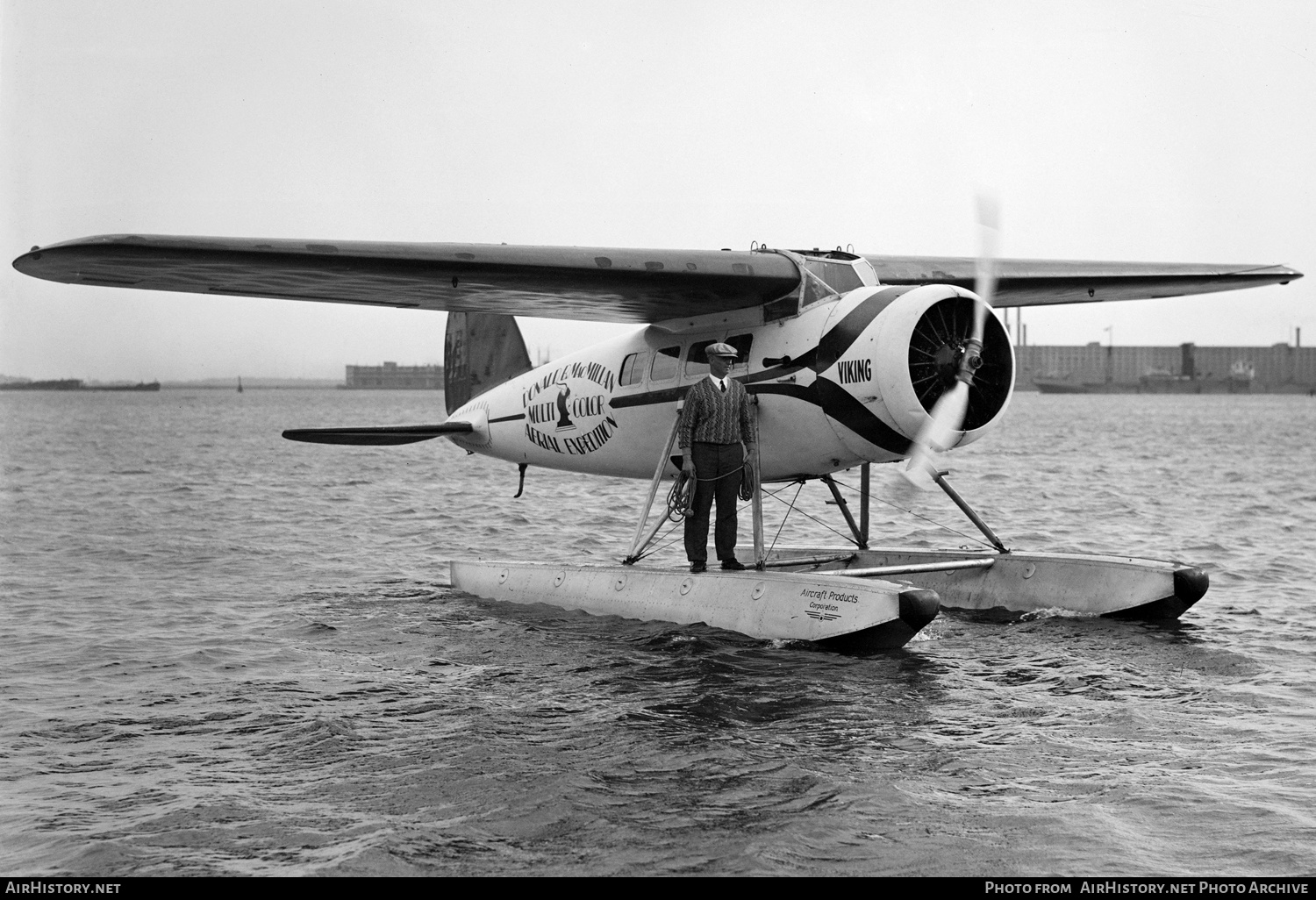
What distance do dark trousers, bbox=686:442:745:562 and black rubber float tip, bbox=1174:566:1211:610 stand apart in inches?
139

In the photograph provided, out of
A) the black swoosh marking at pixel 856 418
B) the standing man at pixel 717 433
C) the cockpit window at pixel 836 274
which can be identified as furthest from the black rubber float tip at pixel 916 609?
the cockpit window at pixel 836 274

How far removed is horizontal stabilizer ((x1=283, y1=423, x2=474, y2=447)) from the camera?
12.1m

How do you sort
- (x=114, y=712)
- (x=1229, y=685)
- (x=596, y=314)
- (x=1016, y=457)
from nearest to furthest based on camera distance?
(x=114, y=712), (x=1229, y=685), (x=596, y=314), (x=1016, y=457)

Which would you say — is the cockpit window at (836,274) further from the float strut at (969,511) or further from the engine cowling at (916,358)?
the float strut at (969,511)

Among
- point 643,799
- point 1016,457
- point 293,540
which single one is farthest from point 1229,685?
point 1016,457

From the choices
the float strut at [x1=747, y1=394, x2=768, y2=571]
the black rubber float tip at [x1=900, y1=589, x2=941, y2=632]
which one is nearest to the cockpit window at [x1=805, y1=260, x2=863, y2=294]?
the float strut at [x1=747, y1=394, x2=768, y2=571]

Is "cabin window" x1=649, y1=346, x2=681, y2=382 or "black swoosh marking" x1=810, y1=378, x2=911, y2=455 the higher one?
"cabin window" x1=649, y1=346, x2=681, y2=382

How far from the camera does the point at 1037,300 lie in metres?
12.4

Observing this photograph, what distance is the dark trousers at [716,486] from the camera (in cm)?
924

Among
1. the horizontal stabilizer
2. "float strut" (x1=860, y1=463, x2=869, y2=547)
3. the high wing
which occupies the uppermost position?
the high wing

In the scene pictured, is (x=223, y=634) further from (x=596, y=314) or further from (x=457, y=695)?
(x=596, y=314)

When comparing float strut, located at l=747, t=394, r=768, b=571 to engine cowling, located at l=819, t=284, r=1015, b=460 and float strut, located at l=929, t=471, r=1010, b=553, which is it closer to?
engine cowling, located at l=819, t=284, r=1015, b=460

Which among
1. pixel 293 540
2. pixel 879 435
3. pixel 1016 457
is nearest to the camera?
pixel 879 435

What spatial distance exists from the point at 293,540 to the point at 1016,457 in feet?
97.8
